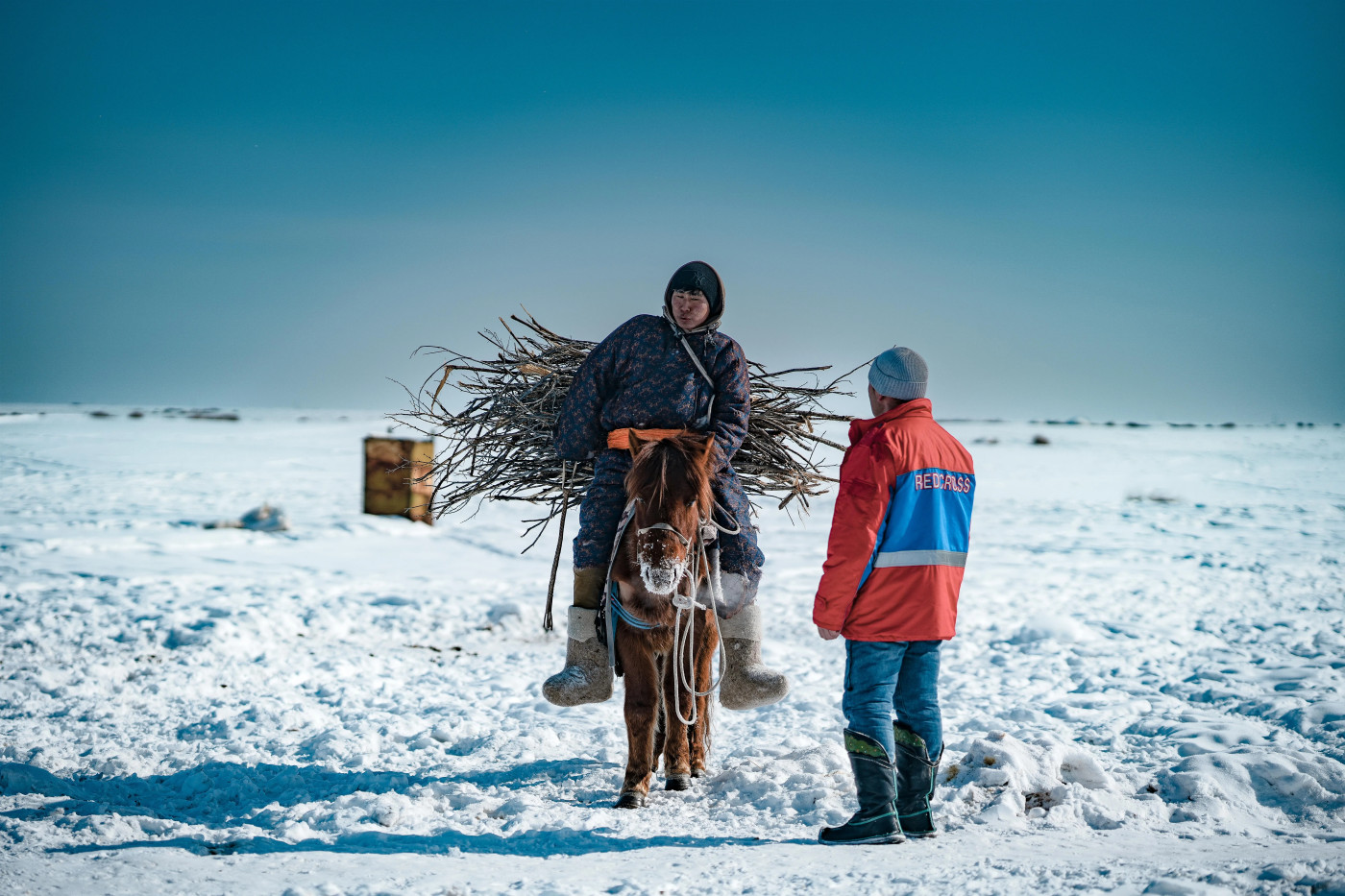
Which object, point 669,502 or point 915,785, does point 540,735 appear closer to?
point 669,502

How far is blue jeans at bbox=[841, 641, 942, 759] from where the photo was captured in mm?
3100

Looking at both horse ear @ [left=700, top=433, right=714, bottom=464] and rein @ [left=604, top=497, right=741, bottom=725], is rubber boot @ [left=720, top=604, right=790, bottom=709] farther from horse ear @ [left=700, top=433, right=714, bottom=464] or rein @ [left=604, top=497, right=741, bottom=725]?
horse ear @ [left=700, top=433, right=714, bottom=464]

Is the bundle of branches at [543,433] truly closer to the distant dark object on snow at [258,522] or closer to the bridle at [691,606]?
the bridle at [691,606]

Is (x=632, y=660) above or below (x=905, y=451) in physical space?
below

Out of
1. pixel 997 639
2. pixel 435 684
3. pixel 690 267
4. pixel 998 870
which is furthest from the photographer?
pixel 997 639

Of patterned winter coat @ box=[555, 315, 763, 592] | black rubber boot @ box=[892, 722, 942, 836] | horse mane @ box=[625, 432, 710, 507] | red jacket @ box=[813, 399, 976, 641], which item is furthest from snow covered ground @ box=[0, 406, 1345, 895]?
horse mane @ box=[625, 432, 710, 507]

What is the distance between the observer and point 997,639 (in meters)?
7.28

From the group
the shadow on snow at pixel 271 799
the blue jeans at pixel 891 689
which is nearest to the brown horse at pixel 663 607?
the shadow on snow at pixel 271 799

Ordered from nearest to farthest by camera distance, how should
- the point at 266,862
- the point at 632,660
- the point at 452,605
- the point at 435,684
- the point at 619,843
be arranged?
the point at 266,862 → the point at 619,843 → the point at 632,660 → the point at 435,684 → the point at 452,605

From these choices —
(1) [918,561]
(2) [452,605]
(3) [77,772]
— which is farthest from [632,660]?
(2) [452,605]

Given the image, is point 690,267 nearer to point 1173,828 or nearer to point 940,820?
point 940,820

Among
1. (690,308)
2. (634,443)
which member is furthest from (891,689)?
(690,308)

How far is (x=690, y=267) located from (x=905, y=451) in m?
1.40

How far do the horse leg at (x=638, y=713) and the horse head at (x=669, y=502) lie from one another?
17.0 inches
